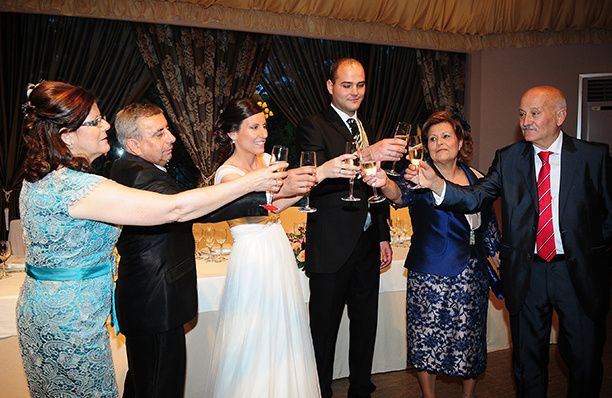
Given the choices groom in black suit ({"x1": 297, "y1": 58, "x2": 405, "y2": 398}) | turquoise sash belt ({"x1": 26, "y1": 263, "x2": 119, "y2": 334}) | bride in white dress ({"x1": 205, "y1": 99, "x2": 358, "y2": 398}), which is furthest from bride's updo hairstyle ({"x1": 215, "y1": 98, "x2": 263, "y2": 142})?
turquoise sash belt ({"x1": 26, "y1": 263, "x2": 119, "y2": 334})

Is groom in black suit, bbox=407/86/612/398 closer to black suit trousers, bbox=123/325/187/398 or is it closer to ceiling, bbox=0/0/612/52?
black suit trousers, bbox=123/325/187/398

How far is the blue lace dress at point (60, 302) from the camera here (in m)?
2.00

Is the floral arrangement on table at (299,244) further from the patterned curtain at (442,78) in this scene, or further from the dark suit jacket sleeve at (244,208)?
the patterned curtain at (442,78)

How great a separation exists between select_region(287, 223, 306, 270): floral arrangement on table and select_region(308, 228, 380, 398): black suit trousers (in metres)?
0.41

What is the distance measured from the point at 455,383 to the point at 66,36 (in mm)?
5171

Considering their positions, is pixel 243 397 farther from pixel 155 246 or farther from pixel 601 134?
pixel 601 134

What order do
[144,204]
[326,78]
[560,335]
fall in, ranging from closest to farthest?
[144,204] → [560,335] → [326,78]

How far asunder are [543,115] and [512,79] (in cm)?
544

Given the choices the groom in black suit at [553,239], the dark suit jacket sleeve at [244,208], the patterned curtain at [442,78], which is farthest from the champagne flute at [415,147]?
the patterned curtain at [442,78]

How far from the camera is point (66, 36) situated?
6055 millimetres

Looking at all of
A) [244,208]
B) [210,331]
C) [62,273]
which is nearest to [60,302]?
[62,273]

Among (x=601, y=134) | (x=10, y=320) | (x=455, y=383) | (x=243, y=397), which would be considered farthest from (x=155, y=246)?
(x=601, y=134)

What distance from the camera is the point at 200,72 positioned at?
6.68 meters

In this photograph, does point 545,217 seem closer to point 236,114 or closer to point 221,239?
point 236,114
